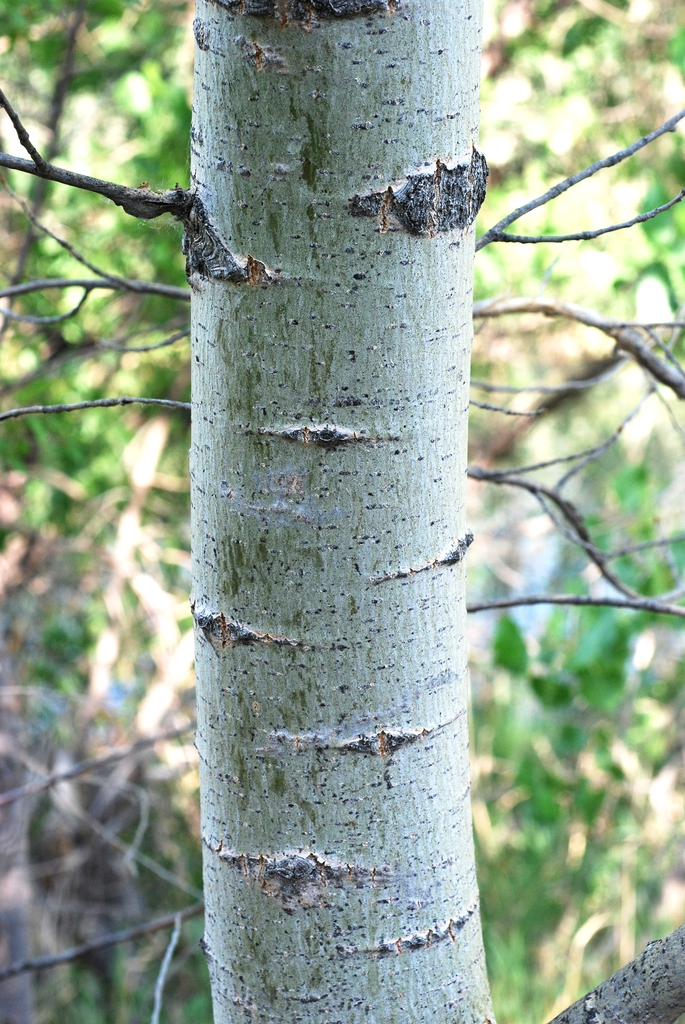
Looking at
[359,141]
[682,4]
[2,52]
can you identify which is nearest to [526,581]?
[682,4]

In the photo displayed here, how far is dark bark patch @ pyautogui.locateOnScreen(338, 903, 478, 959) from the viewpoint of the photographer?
0.44 metres

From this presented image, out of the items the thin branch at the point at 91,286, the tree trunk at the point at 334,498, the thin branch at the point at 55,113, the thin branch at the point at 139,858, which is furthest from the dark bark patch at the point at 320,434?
the thin branch at the point at 55,113

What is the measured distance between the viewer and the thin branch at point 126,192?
0.40m

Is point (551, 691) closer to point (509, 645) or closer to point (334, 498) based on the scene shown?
point (509, 645)

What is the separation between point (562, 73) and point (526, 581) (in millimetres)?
2008

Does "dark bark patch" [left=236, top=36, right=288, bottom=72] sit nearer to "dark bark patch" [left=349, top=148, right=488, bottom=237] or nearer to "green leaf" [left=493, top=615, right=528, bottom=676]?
"dark bark patch" [left=349, top=148, right=488, bottom=237]

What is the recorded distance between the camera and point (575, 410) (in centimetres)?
406

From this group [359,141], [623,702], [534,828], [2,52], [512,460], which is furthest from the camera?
[512,460]

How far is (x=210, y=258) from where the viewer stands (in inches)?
15.7

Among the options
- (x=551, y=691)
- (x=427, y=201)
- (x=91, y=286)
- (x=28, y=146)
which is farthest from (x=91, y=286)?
(x=551, y=691)

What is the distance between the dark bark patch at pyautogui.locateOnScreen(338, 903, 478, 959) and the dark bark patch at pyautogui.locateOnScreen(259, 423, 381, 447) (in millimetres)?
255

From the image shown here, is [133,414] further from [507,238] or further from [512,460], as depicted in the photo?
Result: [507,238]

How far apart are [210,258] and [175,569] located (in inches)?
99.5

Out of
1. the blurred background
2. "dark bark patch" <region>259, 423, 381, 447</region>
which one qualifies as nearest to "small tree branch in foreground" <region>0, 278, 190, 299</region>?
"dark bark patch" <region>259, 423, 381, 447</region>
